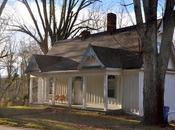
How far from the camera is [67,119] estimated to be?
24.2 meters

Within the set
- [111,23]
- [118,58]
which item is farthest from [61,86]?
[118,58]

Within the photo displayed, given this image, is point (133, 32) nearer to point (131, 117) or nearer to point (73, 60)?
point (73, 60)

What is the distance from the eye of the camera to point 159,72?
21234mm

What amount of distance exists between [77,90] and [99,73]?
19.6 ft

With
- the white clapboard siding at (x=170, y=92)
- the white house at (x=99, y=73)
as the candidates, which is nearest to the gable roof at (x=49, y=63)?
the white house at (x=99, y=73)

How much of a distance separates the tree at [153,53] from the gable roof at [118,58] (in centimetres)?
683

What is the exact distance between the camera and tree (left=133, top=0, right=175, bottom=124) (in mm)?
20859

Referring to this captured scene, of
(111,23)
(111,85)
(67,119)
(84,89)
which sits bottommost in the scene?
(67,119)

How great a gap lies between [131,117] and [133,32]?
7956 mm

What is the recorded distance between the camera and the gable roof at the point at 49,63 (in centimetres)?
3397

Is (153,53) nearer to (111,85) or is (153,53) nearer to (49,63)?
(111,85)

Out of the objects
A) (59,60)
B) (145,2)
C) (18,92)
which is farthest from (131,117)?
(18,92)

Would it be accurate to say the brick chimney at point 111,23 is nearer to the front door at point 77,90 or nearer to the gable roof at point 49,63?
the gable roof at point 49,63

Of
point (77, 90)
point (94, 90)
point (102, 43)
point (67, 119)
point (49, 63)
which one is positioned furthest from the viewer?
point (49, 63)
